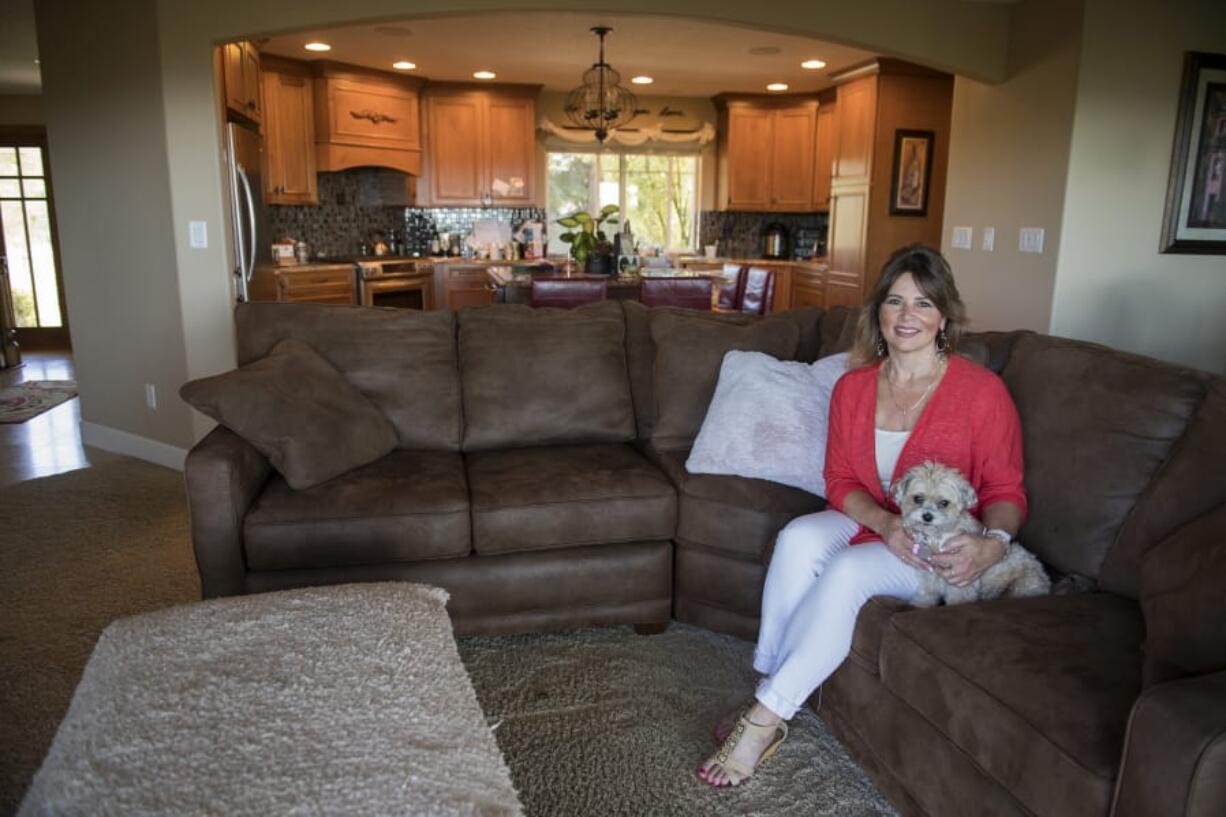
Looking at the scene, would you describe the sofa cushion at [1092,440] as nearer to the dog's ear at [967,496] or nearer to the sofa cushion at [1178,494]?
the sofa cushion at [1178,494]

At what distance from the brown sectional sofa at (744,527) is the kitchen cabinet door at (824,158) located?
17.8 feet

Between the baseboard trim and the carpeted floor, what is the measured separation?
101cm

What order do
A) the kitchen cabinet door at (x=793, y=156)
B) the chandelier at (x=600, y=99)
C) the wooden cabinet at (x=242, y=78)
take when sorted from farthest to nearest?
the kitchen cabinet door at (x=793, y=156) → the chandelier at (x=600, y=99) → the wooden cabinet at (x=242, y=78)

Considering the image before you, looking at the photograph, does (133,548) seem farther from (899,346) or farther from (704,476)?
(899,346)

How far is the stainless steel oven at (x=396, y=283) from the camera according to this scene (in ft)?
23.1

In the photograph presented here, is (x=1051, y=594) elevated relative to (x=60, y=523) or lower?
elevated

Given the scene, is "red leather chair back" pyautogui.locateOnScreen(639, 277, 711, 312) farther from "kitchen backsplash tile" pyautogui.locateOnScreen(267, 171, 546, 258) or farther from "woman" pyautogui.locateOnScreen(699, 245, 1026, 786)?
"kitchen backsplash tile" pyautogui.locateOnScreen(267, 171, 546, 258)

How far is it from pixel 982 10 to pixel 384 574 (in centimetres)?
428

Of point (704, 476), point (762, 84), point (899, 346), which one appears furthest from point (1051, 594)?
point (762, 84)

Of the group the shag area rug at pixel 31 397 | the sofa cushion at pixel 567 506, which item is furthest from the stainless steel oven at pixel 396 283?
the sofa cushion at pixel 567 506

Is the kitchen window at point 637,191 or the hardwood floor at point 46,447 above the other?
the kitchen window at point 637,191

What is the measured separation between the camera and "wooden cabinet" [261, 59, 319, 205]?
6.84 m

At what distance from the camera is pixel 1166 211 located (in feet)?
14.4

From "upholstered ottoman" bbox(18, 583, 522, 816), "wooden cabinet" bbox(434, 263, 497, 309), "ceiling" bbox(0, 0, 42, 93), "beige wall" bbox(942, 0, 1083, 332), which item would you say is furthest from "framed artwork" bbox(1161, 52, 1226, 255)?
"ceiling" bbox(0, 0, 42, 93)
